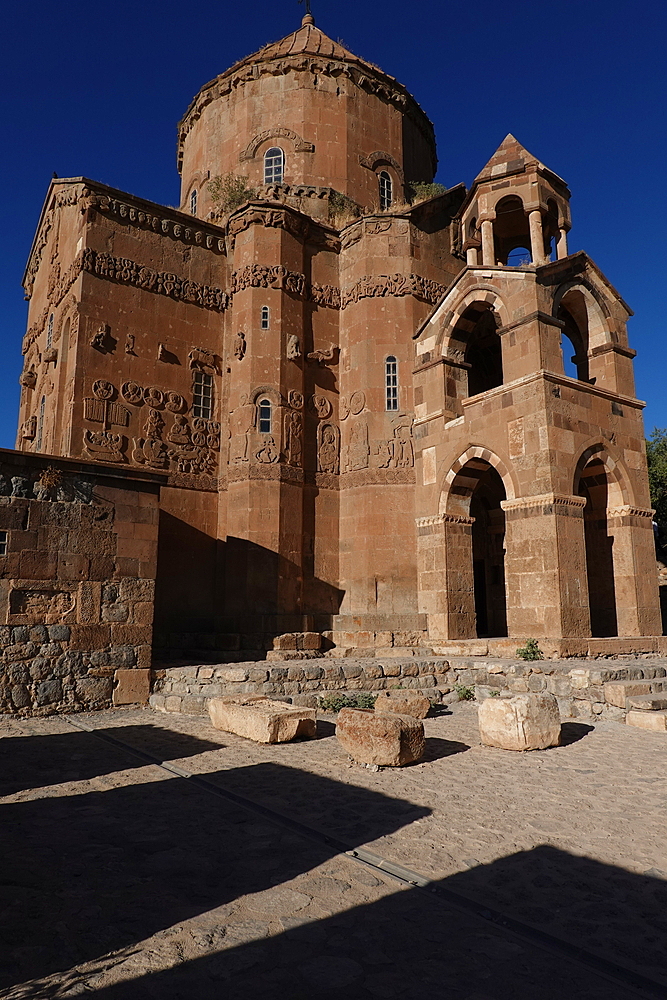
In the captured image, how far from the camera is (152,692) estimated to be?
37.3ft

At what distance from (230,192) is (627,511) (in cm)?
1354

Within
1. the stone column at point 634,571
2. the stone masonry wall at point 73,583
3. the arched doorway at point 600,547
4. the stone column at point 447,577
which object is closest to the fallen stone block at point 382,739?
the stone masonry wall at point 73,583

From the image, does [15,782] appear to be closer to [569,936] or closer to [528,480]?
[569,936]

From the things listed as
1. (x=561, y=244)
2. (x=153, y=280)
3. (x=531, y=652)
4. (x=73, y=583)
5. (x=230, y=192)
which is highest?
(x=230, y=192)

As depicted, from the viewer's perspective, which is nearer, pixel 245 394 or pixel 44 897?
pixel 44 897

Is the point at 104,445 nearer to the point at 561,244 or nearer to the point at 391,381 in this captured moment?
the point at 391,381

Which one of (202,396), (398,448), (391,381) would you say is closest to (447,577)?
(398,448)

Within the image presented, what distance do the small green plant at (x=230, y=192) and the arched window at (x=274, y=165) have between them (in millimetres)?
767

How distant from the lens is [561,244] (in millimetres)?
16594

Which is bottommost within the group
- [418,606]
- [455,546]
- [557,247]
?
[418,606]

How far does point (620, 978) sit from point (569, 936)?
0.42 meters

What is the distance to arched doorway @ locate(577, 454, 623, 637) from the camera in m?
15.4

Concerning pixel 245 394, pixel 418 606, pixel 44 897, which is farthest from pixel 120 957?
pixel 245 394

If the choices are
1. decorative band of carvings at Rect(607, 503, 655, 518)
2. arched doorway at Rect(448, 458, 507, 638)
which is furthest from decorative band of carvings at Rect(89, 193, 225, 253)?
decorative band of carvings at Rect(607, 503, 655, 518)
